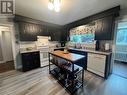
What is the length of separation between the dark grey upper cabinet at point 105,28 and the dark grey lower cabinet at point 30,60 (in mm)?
2930

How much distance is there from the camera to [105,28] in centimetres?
266

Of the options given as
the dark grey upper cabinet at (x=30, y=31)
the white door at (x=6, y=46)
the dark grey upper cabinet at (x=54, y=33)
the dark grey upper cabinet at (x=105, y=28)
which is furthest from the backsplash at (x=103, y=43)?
the white door at (x=6, y=46)

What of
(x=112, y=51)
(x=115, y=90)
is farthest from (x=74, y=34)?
(x=115, y=90)

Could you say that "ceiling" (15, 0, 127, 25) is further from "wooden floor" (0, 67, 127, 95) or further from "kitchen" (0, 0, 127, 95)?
"wooden floor" (0, 67, 127, 95)

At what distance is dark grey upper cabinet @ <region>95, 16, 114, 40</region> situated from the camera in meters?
2.53

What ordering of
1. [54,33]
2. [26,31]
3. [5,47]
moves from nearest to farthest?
[26,31] → [54,33] → [5,47]

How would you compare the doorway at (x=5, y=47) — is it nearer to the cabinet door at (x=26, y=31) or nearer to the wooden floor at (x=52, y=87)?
the cabinet door at (x=26, y=31)

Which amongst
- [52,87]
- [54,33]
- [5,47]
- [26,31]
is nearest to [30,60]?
[26,31]

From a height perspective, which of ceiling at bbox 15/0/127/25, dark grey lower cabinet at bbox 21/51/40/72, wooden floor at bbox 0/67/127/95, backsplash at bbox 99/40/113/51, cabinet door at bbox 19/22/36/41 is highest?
ceiling at bbox 15/0/127/25

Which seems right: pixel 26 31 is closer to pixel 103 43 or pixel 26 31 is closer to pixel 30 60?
pixel 30 60

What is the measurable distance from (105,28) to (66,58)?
1.94 meters

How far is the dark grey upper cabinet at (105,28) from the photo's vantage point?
2.53 metres

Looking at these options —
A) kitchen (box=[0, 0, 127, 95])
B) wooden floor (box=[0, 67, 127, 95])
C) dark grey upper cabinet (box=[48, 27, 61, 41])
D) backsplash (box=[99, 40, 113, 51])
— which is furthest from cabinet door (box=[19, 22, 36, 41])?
backsplash (box=[99, 40, 113, 51])

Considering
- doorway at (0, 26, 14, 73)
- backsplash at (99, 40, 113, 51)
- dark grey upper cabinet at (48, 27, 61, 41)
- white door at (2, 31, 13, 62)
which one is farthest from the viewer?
white door at (2, 31, 13, 62)
